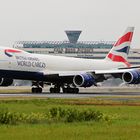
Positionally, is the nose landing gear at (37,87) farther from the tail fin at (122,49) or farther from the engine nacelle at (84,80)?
the tail fin at (122,49)

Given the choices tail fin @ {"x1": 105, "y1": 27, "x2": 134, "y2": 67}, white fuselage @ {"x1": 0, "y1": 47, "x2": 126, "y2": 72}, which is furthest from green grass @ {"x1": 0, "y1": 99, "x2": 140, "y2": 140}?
tail fin @ {"x1": 105, "y1": 27, "x2": 134, "y2": 67}

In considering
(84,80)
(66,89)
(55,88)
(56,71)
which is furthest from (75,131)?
(55,88)

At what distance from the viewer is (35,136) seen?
867 inches

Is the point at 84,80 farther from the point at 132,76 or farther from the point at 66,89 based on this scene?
the point at 132,76

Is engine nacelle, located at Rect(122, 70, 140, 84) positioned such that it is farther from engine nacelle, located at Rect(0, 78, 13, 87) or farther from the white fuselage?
engine nacelle, located at Rect(0, 78, 13, 87)

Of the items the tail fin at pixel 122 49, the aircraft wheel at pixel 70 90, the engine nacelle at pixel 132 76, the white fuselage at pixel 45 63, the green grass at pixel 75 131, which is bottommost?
the green grass at pixel 75 131

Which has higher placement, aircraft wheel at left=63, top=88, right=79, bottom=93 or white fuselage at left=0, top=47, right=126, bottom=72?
white fuselage at left=0, top=47, right=126, bottom=72

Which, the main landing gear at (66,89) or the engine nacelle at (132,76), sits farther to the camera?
the main landing gear at (66,89)

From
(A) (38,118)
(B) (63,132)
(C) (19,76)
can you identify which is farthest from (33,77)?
(B) (63,132)

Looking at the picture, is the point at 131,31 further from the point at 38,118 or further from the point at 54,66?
the point at 38,118

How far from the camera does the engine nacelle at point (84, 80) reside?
225 ft

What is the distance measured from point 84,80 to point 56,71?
18.9 feet

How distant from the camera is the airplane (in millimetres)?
68000

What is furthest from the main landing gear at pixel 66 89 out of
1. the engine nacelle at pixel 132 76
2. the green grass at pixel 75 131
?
the green grass at pixel 75 131
